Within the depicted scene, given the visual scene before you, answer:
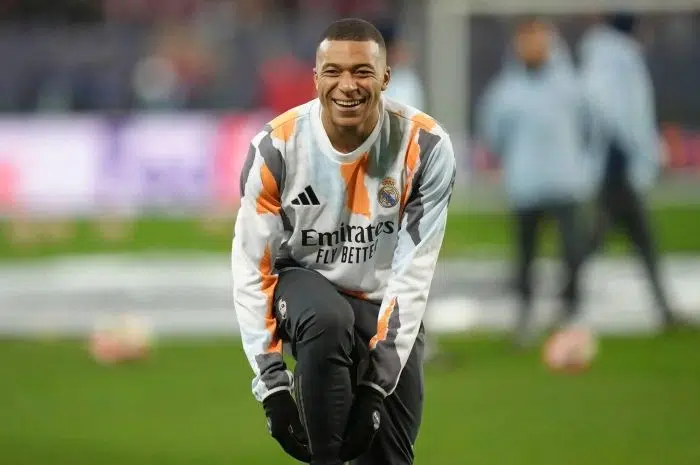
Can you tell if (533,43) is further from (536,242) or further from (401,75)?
(536,242)

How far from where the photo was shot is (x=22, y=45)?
75.4 ft

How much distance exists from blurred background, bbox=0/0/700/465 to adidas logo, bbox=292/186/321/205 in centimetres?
251

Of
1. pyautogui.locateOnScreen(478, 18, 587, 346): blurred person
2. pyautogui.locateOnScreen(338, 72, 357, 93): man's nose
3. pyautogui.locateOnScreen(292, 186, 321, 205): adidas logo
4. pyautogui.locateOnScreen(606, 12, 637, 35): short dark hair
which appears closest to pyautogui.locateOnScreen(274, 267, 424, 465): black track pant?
pyautogui.locateOnScreen(292, 186, 321, 205): adidas logo

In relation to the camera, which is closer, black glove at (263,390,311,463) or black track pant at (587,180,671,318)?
black glove at (263,390,311,463)

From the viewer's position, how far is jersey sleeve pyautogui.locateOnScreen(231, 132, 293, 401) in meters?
4.83

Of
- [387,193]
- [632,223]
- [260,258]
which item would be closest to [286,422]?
[260,258]

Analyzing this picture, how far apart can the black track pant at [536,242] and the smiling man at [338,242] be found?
214 inches

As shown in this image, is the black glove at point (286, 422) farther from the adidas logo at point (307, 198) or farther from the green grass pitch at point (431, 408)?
the green grass pitch at point (431, 408)

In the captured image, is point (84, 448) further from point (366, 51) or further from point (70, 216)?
point (70, 216)

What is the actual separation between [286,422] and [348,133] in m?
0.98

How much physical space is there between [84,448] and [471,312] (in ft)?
16.6

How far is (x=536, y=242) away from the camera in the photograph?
10438 mm

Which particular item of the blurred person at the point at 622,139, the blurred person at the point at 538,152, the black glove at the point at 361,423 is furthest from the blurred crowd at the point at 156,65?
the black glove at the point at 361,423

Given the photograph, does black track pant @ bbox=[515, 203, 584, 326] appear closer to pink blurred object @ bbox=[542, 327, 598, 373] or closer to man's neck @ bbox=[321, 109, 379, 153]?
pink blurred object @ bbox=[542, 327, 598, 373]
